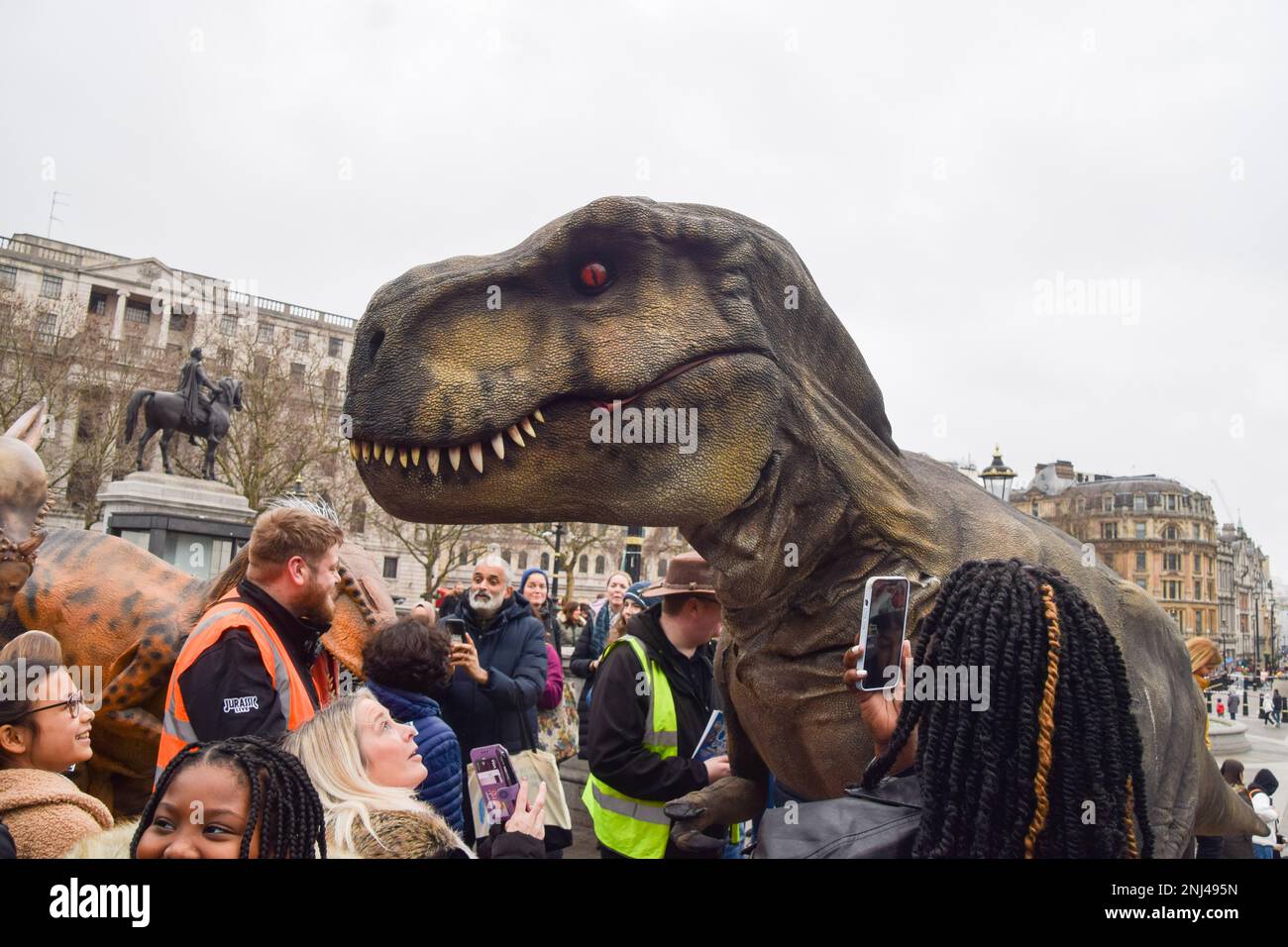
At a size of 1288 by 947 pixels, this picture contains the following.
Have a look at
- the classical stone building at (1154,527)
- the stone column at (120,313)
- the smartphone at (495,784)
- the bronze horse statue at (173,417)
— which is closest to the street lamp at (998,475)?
the smartphone at (495,784)

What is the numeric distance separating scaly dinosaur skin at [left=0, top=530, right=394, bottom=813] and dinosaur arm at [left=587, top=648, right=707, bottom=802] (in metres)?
1.71

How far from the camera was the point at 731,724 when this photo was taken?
3412 mm

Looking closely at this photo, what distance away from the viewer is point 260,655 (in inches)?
124

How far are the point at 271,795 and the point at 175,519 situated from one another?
54.0 feet

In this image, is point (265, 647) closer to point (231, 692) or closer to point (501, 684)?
point (231, 692)

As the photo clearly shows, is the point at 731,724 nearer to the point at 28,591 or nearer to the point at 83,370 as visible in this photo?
the point at 28,591

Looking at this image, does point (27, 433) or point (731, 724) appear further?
point (27, 433)

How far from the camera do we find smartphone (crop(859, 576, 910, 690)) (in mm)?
2293

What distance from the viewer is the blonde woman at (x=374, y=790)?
213 centimetres

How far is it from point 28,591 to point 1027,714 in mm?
5632

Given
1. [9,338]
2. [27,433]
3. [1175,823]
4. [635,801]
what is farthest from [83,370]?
[1175,823]

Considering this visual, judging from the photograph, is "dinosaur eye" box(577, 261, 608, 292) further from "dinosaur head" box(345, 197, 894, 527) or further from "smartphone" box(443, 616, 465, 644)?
"smartphone" box(443, 616, 465, 644)

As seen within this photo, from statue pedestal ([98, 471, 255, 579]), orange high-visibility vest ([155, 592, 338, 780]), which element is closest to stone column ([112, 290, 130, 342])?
statue pedestal ([98, 471, 255, 579])

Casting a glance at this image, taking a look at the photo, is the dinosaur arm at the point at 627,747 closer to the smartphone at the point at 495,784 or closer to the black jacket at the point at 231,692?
the smartphone at the point at 495,784
